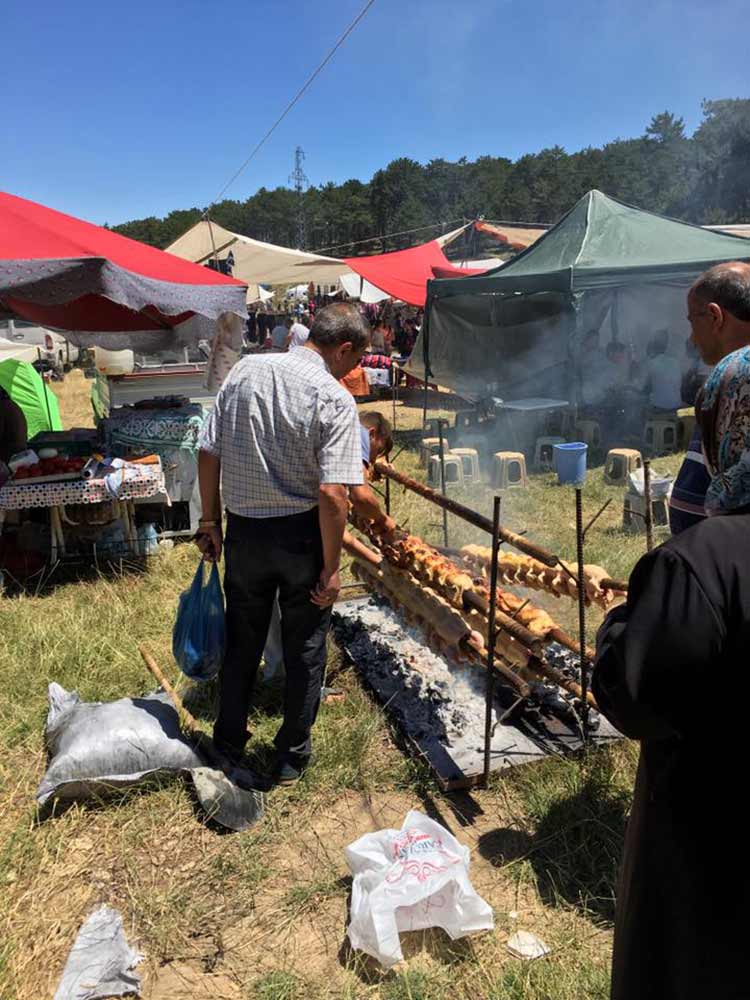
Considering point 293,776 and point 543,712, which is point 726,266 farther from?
point 293,776

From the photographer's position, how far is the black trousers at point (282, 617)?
270 centimetres

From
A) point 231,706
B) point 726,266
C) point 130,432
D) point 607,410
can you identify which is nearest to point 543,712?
point 231,706

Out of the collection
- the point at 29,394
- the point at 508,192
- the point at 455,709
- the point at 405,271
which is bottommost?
the point at 455,709

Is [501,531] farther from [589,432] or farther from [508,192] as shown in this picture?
[508,192]

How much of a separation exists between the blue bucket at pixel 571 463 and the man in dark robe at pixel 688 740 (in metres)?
6.77

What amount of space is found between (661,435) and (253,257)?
11435 mm

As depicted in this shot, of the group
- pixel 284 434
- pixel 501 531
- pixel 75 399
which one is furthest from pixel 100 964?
pixel 75 399

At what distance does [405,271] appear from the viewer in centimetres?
1392

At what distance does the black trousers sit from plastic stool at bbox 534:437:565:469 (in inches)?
271

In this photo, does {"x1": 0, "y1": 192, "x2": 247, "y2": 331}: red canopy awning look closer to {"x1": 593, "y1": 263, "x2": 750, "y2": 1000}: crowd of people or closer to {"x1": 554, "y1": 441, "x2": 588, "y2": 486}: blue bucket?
{"x1": 554, "y1": 441, "x2": 588, "y2": 486}: blue bucket

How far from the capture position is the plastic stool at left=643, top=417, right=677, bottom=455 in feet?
32.1

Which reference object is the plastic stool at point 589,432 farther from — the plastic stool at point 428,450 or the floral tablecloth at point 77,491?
the floral tablecloth at point 77,491

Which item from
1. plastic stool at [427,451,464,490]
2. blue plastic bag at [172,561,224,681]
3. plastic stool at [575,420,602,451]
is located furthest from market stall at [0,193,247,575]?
Result: plastic stool at [575,420,602,451]

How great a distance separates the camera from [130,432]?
6215 mm
